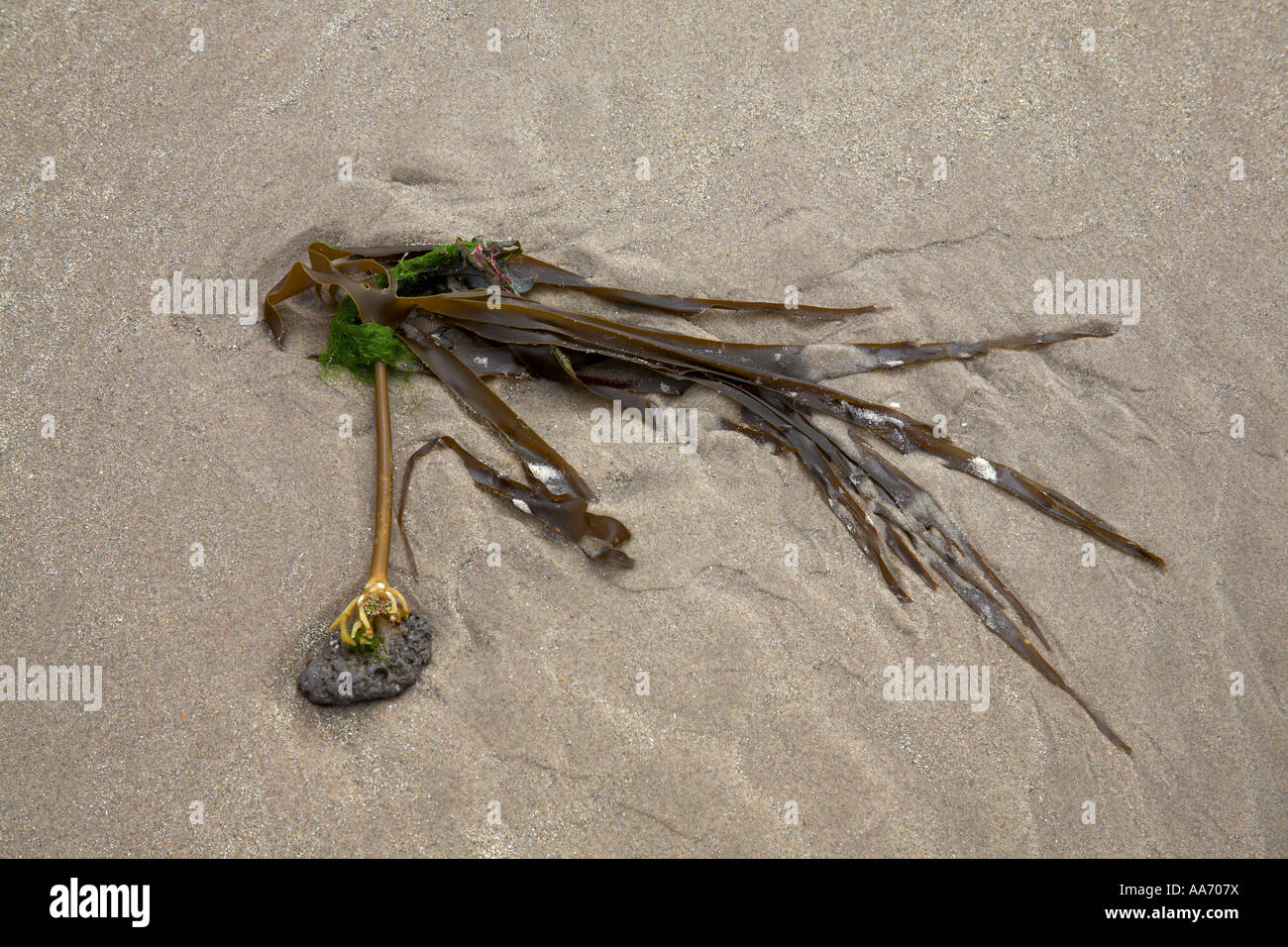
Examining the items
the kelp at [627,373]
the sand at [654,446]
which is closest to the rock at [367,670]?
the sand at [654,446]

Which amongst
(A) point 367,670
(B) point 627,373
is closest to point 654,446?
(B) point 627,373

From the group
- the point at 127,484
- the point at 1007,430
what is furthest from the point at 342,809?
the point at 1007,430

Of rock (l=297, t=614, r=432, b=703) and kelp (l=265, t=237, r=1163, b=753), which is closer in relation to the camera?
rock (l=297, t=614, r=432, b=703)

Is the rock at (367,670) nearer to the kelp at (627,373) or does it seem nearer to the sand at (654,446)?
the sand at (654,446)

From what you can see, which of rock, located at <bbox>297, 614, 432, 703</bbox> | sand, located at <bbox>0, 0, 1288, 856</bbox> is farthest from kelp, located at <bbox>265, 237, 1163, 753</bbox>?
rock, located at <bbox>297, 614, 432, 703</bbox>

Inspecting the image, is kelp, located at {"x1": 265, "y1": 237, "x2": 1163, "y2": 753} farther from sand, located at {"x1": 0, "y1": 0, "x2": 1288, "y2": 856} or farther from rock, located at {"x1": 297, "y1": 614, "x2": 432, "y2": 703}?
rock, located at {"x1": 297, "y1": 614, "x2": 432, "y2": 703}

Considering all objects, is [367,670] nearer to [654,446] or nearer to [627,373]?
[654,446]

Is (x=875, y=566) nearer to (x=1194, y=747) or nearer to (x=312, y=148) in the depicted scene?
(x=1194, y=747)
